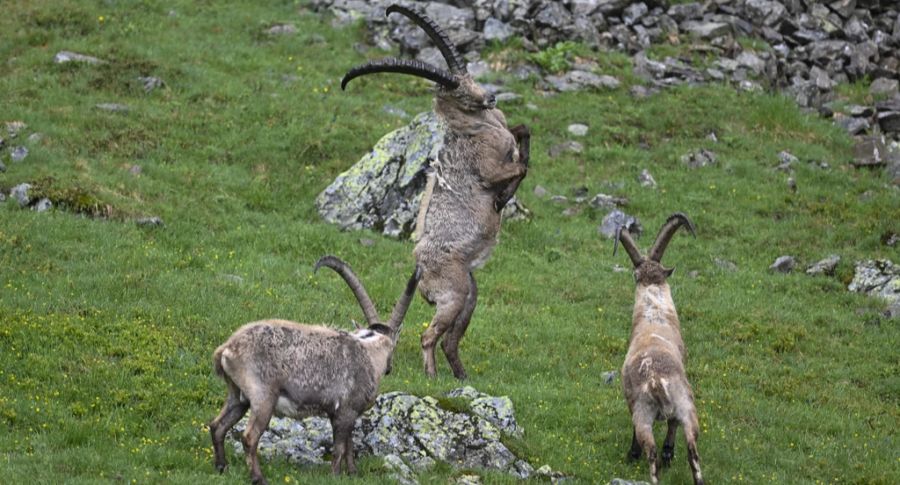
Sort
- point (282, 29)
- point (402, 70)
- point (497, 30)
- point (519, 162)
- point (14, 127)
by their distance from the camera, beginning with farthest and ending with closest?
point (282, 29) < point (497, 30) < point (14, 127) < point (519, 162) < point (402, 70)

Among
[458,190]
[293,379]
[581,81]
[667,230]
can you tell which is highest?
[293,379]

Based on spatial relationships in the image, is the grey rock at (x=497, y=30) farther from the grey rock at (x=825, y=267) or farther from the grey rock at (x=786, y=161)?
the grey rock at (x=825, y=267)

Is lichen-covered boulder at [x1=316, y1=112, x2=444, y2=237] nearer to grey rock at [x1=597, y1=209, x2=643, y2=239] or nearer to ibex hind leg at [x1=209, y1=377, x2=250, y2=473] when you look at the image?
grey rock at [x1=597, y1=209, x2=643, y2=239]

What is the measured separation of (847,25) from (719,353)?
2078 cm

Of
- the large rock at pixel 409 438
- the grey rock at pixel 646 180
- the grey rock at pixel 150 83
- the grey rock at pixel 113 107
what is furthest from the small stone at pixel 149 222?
the grey rock at pixel 646 180

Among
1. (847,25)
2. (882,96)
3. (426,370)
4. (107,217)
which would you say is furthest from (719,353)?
(847,25)

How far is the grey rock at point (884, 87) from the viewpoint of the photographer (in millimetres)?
34312

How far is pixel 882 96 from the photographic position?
112ft

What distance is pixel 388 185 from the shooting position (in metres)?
25.3

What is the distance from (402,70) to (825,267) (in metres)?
11.0

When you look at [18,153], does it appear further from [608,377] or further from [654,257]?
[654,257]

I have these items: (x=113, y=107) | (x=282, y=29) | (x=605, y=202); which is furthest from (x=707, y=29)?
(x=113, y=107)

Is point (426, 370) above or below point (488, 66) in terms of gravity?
above

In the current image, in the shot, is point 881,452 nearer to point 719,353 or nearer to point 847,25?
point 719,353
